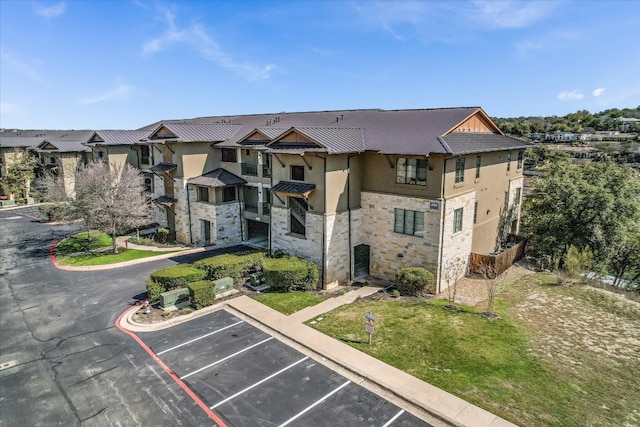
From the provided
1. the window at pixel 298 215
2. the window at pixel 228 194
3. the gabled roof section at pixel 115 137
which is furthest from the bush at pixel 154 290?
Answer: the gabled roof section at pixel 115 137

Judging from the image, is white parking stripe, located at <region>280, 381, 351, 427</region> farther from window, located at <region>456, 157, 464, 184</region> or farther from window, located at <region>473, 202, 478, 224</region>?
window, located at <region>473, 202, 478, 224</region>

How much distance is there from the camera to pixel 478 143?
25.8 metres

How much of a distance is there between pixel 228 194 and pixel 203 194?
2141 millimetres

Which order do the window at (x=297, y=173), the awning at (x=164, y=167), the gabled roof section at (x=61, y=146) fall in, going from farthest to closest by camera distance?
1. the gabled roof section at (x=61, y=146)
2. the awning at (x=164, y=167)
3. the window at (x=297, y=173)

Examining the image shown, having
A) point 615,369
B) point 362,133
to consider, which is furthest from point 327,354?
point 362,133

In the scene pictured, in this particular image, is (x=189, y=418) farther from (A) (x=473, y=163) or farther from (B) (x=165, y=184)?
(B) (x=165, y=184)

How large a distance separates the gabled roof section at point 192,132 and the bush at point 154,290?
13.4 metres

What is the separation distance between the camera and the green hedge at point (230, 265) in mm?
22906

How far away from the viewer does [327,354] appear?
16.0 meters

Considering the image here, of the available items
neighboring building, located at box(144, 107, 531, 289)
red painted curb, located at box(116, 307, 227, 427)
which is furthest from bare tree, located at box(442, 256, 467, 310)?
red painted curb, located at box(116, 307, 227, 427)

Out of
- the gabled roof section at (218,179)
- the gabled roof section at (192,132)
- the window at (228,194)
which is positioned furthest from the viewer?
the gabled roof section at (192,132)

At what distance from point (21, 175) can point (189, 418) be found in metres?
53.1

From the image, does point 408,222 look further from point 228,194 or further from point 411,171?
point 228,194

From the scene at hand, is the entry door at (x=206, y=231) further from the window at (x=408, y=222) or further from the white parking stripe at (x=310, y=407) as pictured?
the white parking stripe at (x=310, y=407)
